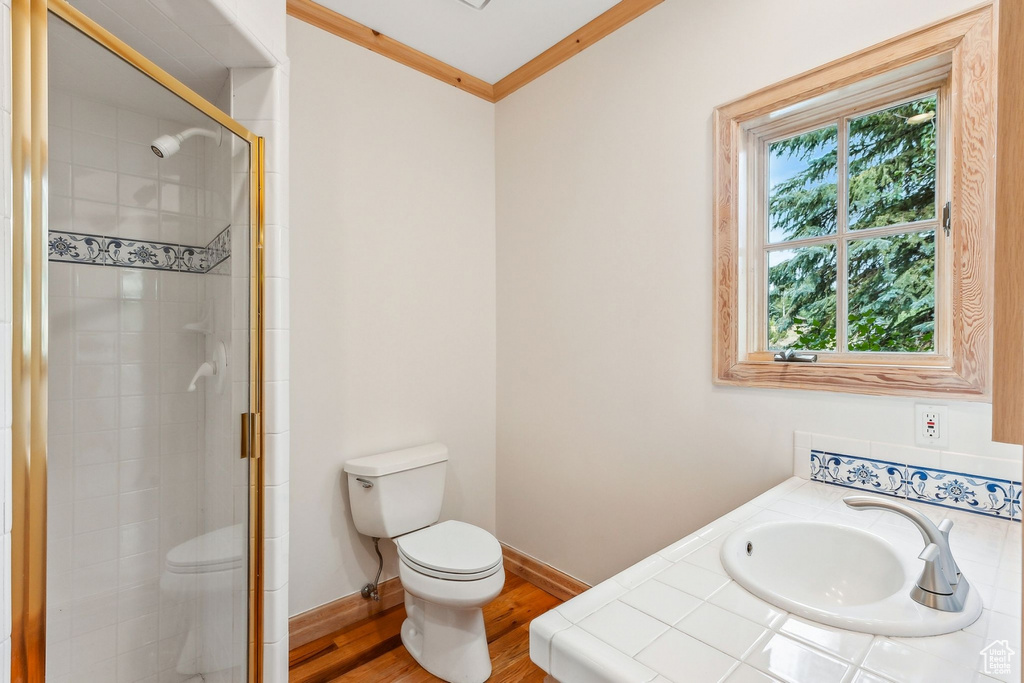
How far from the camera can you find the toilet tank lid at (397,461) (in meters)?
1.95

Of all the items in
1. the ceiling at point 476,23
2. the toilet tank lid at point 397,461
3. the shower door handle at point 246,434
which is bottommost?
the toilet tank lid at point 397,461

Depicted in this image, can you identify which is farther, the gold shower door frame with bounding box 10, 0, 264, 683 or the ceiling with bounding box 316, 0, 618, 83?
the ceiling with bounding box 316, 0, 618, 83

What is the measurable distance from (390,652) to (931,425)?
6.14 ft

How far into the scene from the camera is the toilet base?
169 centimetres

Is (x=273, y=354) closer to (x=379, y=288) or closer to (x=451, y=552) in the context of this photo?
(x=379, y=288)

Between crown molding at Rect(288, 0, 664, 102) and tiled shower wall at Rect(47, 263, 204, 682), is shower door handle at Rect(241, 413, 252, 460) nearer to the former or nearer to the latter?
tiled shower wall at Rect(47, 263, 204, 682)

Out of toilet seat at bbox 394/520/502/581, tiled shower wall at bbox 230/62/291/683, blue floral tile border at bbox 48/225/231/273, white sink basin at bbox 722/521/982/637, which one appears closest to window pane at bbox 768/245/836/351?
white sink basin at bbox 722/521/982/637

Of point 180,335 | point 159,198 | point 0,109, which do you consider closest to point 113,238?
point 159,198

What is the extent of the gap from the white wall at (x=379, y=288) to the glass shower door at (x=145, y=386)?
54 centimetres

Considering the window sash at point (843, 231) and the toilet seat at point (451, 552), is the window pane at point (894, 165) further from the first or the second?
the toilet seat at point (451, 552)

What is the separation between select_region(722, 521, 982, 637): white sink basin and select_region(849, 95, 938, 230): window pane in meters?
0.91

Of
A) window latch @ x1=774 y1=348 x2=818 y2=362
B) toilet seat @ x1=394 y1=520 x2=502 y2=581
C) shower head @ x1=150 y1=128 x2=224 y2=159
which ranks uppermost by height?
shower head @ x1=150 y1=128 x2=224 y2=159

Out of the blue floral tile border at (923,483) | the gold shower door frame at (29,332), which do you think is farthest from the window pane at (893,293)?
the gold shower door frame at (29,332)

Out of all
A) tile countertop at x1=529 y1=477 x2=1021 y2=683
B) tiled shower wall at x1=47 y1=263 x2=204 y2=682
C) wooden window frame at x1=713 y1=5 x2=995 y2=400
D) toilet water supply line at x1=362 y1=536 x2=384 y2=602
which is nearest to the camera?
tile countertop at x1=529 y1=477 x2=1021 y2=683
